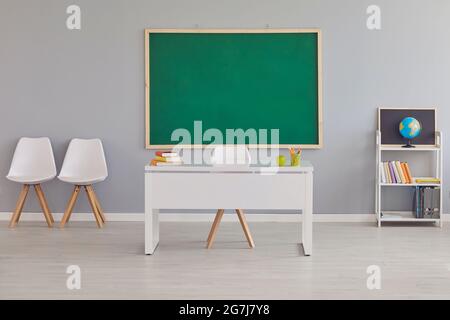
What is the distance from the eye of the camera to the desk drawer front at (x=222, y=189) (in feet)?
17.6

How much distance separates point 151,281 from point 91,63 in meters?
3.26

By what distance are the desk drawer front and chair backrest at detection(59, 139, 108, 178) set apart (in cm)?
173

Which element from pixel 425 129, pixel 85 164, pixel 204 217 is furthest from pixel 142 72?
pixel 425 129

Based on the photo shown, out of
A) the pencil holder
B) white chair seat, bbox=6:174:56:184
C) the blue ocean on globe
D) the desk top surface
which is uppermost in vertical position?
the blue ocean on globe

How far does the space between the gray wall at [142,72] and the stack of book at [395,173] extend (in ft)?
0.77

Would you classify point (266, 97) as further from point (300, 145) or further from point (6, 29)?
point (6, 29)

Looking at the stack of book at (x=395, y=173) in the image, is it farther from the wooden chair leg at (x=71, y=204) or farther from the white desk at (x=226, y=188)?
the wooden chair leg at (x=71, y=204)

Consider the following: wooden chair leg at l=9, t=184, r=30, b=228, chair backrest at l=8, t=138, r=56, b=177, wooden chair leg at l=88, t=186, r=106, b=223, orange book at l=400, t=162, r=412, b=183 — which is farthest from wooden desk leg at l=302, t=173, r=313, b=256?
wooden chair leg at l=9, t=184, r=30, b=228

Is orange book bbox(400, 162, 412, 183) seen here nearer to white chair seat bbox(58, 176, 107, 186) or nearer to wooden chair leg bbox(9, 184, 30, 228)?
white chair seat bbox(58, 176, 107, 186)

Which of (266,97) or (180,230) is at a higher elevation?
(266,97)

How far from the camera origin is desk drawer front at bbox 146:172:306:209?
5375 millimetres

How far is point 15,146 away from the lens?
7.09 metres

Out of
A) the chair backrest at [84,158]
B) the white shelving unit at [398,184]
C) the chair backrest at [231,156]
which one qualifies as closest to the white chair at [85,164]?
the chair backrest at [84,158]
